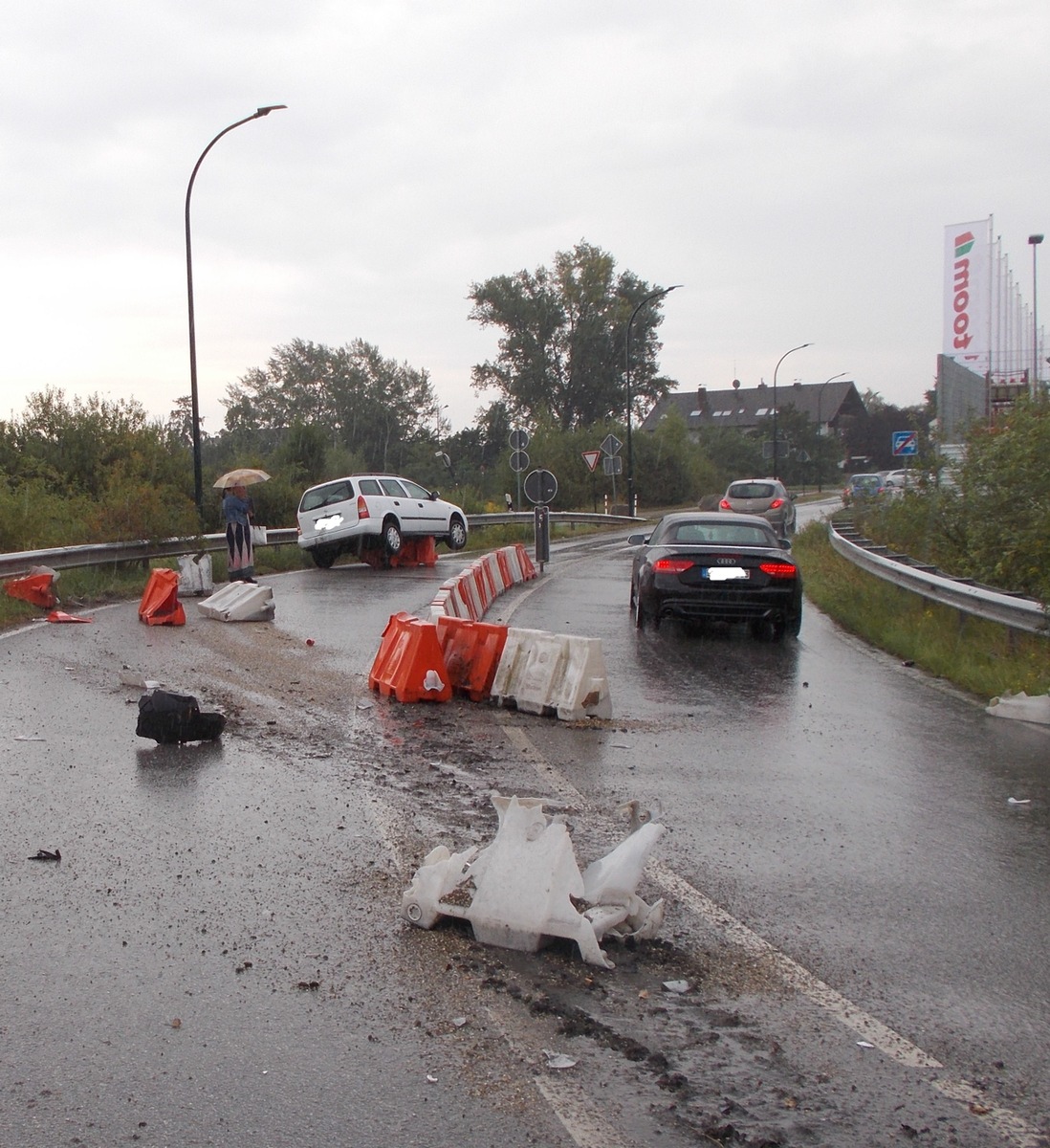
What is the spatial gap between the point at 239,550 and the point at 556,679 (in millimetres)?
12438

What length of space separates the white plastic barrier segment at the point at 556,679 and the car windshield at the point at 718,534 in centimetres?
517

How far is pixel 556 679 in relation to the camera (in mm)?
9750

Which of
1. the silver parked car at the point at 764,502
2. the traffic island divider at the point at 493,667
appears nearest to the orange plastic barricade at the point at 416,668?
the traffic island divider at the point at 493,667

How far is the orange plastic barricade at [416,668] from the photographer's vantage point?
33.2 ft

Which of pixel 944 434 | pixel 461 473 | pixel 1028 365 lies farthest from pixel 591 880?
pixel 461 473

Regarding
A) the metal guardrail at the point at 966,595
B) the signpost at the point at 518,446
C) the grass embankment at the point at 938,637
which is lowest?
the grass embankment at the point at 938,637

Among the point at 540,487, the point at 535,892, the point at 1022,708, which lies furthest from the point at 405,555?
the point at 535,892

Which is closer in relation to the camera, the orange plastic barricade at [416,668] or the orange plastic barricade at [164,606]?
the orange plastic barricade at [416,668]

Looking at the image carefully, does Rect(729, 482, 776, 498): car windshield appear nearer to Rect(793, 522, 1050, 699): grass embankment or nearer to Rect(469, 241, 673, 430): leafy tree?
Rect(793, 522, 1050, 699): grass embankment

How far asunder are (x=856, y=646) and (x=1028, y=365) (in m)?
30.3

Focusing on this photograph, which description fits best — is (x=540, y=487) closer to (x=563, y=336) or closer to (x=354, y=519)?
(x=354, y=519)

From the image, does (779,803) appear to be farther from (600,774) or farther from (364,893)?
(364,893)

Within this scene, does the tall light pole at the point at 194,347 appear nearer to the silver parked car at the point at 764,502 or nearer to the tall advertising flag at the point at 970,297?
the silver parked car at the point at 764,502

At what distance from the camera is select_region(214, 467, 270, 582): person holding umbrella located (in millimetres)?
20797
